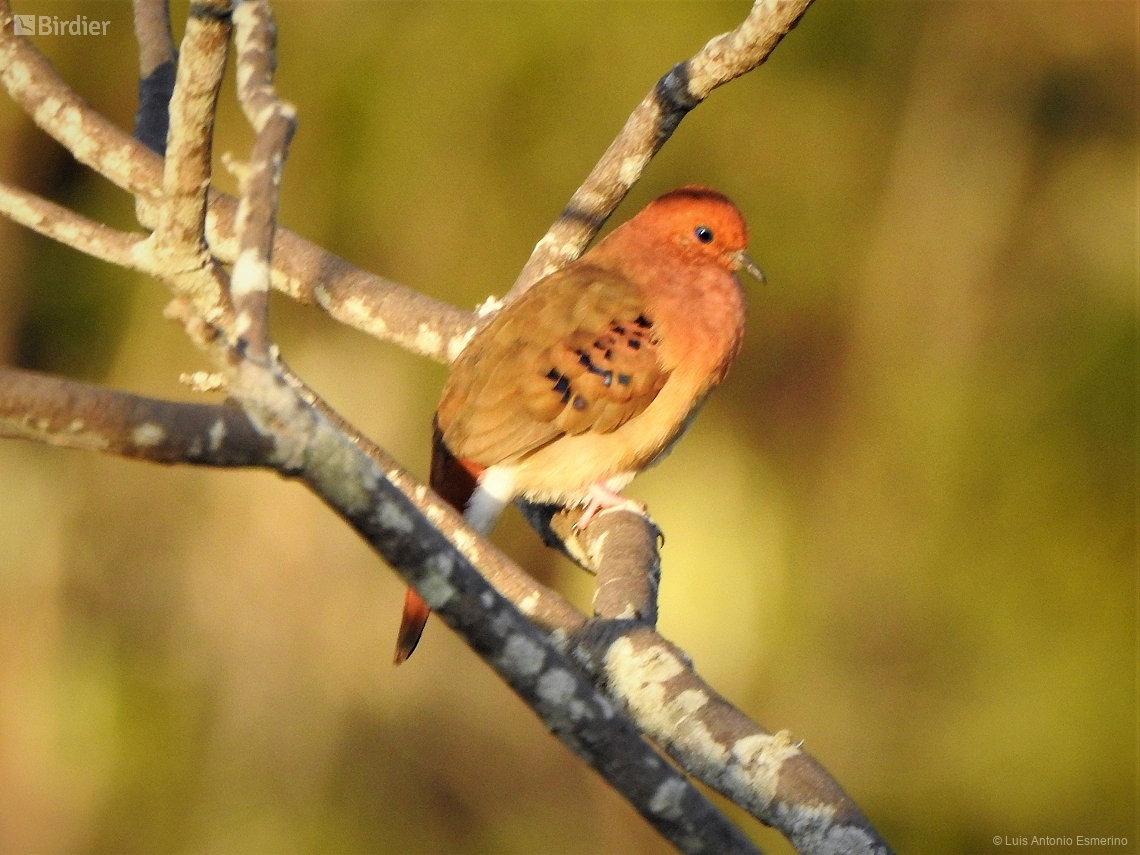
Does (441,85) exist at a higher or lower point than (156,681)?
higher

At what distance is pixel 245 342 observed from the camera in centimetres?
164

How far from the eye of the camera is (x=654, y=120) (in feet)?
10.8

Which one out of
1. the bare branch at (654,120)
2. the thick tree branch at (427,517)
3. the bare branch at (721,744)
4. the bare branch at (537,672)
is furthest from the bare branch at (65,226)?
the bare branch at (654,120)

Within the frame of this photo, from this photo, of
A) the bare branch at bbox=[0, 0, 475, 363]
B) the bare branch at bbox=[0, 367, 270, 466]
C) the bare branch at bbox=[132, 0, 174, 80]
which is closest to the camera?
the bare branch at bbox=[0, 367, 270, 466]

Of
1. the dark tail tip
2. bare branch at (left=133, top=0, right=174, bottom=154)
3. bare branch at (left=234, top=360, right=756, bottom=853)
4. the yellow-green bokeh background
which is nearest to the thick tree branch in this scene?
bare branch at (left=234, top=360, right=756, bottom=853)

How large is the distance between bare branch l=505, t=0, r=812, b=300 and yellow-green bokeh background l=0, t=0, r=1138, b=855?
6.52ft

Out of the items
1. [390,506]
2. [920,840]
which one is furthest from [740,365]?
[390,506]

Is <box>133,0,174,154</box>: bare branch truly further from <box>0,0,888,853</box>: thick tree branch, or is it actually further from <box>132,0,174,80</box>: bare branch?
<box>0,0,888,853</box>: thick tree branch

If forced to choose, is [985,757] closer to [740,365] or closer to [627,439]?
[740,365]

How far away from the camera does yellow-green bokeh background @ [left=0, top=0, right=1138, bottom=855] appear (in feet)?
18.4

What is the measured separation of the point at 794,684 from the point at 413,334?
298cm

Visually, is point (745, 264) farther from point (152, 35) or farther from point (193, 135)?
point (193, 135)

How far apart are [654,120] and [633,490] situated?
2.56m

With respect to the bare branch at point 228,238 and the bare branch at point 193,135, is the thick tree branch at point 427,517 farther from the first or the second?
the bare branch at point 228,238
